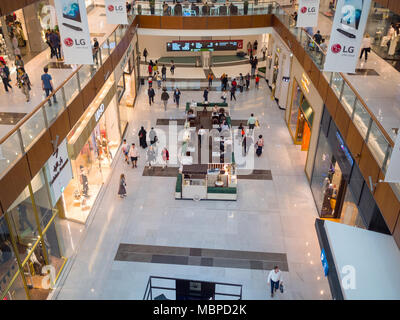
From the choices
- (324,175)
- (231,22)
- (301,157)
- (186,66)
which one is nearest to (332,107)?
(324,175)

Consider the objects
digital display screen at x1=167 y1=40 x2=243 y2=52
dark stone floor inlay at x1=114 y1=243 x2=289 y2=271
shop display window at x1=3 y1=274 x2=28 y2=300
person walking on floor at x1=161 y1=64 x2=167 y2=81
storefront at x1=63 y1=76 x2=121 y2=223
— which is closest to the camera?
shop display window at x1=3 y1=274 x2=28 y2=300

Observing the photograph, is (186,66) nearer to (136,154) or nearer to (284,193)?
(136,154)

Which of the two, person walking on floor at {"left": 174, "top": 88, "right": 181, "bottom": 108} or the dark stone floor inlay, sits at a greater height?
person walking on floor at {"left": 174, "top": 88, "right": 181, "bottom": 108}

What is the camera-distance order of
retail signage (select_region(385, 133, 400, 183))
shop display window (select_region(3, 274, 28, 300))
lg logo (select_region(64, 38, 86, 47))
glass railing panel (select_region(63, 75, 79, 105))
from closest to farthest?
retail signage (select_region(385, 133, 400, 183))
shop display window (select_region(3, 274, 28, 300))
lg logo (select_region(64, 38, 86, 47))
glass railing panel (select_region(63, 75, 79, 105))

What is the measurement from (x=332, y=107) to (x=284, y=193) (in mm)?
4241

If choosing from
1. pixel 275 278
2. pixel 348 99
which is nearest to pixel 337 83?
pixel 348 99

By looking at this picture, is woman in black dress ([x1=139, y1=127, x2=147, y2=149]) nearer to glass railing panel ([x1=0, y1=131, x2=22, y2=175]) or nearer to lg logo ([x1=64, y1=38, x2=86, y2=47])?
lg logo ([x1=64, y1=38, x2=86, y2=47])

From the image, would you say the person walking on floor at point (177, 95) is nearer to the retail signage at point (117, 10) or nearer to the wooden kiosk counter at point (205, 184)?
the retail signage at point (117, 10)

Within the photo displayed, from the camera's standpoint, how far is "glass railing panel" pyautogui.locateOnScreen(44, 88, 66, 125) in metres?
9.54

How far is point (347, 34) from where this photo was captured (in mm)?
9422

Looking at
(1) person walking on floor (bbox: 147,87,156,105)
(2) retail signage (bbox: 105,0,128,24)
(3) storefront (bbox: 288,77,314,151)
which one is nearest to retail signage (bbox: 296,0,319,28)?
(3) storefront (bbox: 288,77,314,151)

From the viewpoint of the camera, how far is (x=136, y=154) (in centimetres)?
1647

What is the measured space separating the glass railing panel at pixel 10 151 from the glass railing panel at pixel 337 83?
9232 mm

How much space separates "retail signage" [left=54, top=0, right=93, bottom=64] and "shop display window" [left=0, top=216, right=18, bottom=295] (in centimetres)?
461
